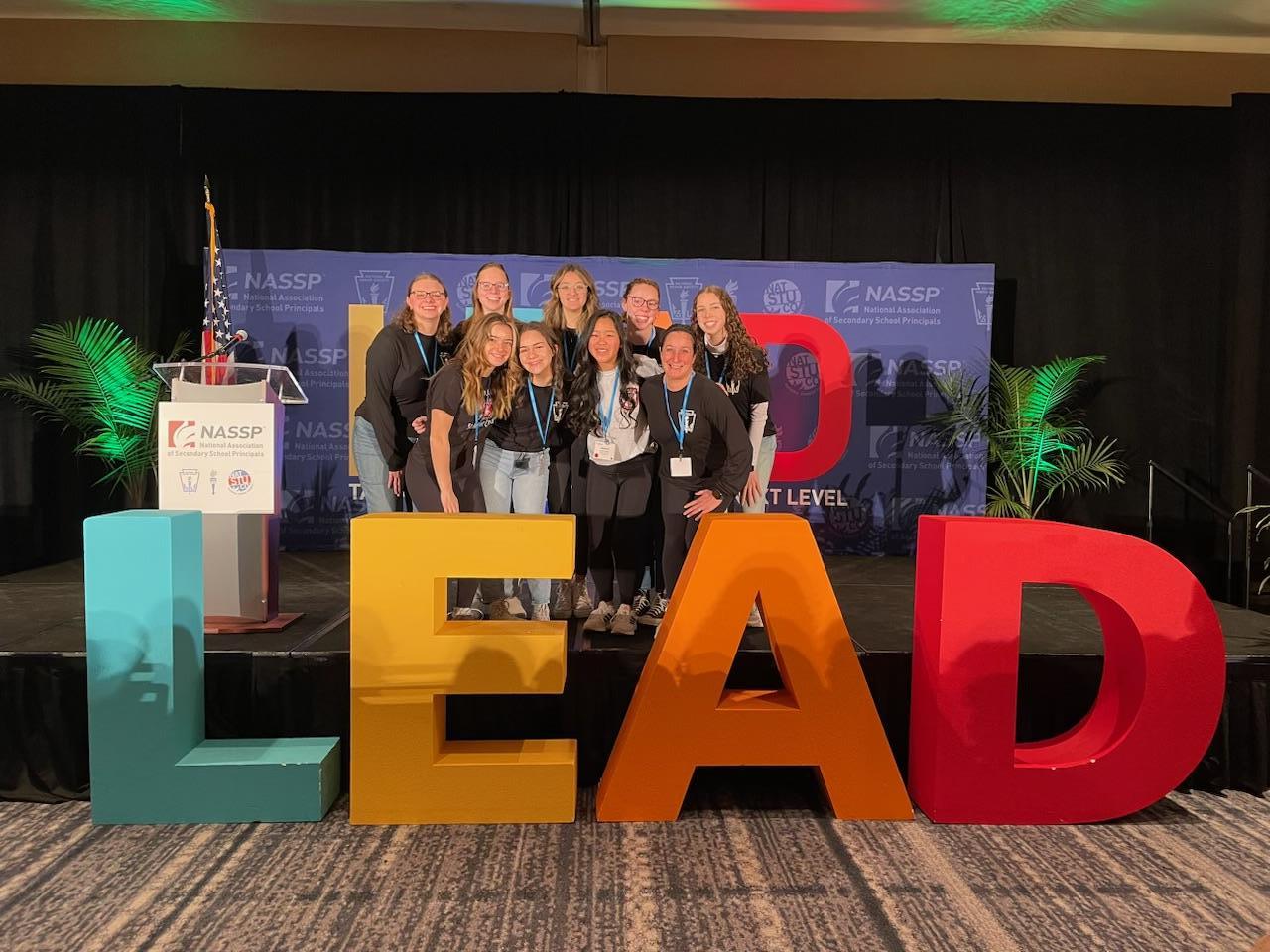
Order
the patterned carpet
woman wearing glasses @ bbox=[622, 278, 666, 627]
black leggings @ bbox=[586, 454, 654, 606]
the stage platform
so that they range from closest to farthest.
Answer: the patterned carpet → the stage platform → black leggings @ bbox=[586, 454, 654, 606] → woman wearing glasses @ bbox=[622, 278, 666, 627]

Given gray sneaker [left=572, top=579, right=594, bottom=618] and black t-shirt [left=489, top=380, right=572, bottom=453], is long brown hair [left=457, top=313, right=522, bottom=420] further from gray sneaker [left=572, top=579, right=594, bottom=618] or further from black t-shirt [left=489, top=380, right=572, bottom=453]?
gray sneaker [left=572, top=579, right=594, bottom=618]

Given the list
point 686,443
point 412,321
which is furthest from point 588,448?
point 412,321

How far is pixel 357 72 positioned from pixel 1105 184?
5.30m

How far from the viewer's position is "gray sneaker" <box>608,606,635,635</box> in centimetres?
308

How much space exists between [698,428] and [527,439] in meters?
0.64

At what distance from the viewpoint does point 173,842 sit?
7.64 feet

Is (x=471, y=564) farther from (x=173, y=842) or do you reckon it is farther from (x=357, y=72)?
(x=357, y=72)

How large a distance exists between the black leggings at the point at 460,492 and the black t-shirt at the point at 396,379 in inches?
16.7

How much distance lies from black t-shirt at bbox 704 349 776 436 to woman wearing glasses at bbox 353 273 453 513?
1.18 metres

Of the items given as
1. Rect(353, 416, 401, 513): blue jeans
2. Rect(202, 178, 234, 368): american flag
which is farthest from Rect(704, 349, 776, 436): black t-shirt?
Rect(202, 178, 234, 368): american flag

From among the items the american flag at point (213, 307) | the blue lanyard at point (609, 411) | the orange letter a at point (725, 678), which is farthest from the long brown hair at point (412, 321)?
the orange letter a at point (725, 678)

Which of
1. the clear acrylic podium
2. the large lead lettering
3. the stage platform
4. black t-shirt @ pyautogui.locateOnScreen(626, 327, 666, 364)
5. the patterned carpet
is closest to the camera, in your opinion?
the patterned carpet

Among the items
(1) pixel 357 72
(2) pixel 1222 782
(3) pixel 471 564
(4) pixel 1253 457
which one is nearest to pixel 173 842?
(3) pixel 471 564

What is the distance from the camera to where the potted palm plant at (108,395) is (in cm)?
519
